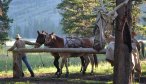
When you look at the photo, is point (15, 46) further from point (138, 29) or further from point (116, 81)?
point (138, 29)

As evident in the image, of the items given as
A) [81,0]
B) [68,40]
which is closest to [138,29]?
[81,0]

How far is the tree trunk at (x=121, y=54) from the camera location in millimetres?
10344

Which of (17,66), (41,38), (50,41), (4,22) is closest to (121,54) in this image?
(50,41)

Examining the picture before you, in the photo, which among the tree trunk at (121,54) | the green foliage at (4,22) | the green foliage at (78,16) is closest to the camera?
the tree trunk at (121,54)

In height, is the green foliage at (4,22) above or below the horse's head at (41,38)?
below

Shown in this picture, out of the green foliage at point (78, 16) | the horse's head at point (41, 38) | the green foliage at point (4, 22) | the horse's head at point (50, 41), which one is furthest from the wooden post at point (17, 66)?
the green foliage at point (78, 16)

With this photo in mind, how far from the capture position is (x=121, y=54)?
1054cm

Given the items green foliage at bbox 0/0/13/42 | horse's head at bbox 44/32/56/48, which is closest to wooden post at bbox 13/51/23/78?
horse's head at bbox 44/32/56/48

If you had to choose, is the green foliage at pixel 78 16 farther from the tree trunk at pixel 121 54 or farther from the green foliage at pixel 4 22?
the tree trunk at pixel 121 54

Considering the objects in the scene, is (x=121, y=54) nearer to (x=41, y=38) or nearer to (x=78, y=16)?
(x=41, y=38)

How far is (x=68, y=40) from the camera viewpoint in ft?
65.2

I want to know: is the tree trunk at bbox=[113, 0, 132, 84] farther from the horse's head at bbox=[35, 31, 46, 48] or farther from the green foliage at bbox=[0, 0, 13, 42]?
the green foliage at bbox=[0, 0, 13, 42]

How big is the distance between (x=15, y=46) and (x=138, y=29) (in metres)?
28.5

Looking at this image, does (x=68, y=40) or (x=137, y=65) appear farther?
(x=68, y=40)
